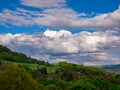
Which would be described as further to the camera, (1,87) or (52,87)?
(52,87)

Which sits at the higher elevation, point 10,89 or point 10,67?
point 10,67

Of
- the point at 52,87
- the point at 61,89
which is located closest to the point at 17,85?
the point at 52,87

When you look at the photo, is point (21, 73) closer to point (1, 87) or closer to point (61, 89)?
point (1, 87)

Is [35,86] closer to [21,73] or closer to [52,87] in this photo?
[21,73]

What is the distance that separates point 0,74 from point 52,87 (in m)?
65.5

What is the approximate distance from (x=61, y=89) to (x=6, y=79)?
261ft

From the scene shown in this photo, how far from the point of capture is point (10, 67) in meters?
119

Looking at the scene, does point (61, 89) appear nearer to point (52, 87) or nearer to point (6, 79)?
point (52, 87)

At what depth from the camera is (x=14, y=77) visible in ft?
380

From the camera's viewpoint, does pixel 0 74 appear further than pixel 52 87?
No

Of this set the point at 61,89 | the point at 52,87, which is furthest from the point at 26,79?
the point at 61,89

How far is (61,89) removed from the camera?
628 ft

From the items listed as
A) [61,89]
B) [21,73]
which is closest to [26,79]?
[21,73]

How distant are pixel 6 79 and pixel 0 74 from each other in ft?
13.5
